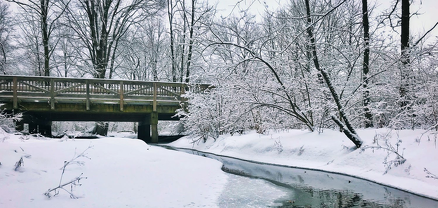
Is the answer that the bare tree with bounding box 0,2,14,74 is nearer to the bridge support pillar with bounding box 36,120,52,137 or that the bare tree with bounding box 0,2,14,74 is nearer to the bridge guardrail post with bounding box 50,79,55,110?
the bridge support pillar with bounding box 36,120,52,137

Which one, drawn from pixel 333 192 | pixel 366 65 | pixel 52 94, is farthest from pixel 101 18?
pixel 333 192

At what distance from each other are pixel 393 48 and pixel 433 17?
3.84ft

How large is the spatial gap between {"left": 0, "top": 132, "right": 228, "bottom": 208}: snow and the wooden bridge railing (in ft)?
31.7

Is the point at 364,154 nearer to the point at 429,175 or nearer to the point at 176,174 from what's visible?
the point at 429,175

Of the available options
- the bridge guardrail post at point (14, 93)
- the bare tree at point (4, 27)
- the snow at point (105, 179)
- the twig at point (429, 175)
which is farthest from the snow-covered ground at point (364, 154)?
the bare tree at point (4, 27)

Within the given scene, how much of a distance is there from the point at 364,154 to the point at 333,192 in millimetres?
2274

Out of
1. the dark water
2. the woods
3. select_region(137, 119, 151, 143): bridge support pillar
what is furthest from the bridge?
the dark water

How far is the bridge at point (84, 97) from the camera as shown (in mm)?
15875

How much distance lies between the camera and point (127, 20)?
2250 cm

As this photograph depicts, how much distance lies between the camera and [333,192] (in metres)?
5.96

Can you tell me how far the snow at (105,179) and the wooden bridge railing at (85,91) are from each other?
31.7 ft

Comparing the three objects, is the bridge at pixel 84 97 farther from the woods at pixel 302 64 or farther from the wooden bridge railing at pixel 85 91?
the woods at pixel 302 64

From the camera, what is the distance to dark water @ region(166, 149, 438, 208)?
5.11 metres

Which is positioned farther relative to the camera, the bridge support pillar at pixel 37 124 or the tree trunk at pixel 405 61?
the bridge support pillar at pixel 37 124
